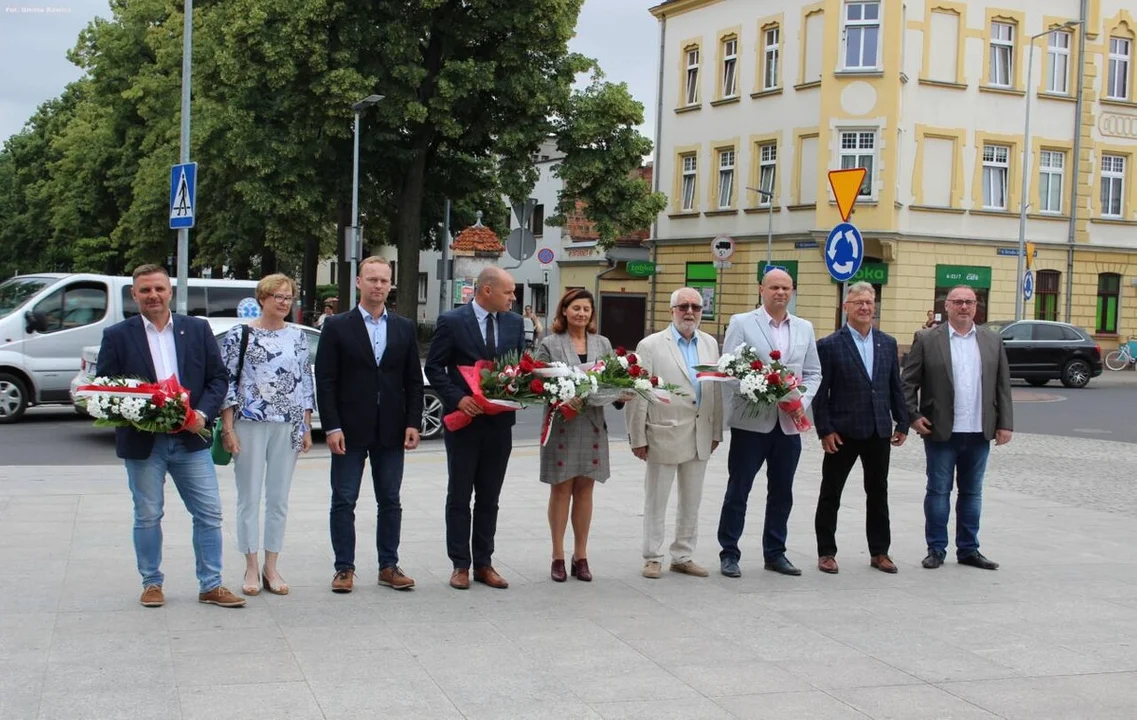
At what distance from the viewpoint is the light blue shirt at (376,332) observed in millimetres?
7617

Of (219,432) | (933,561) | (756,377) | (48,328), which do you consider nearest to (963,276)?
(48,328)

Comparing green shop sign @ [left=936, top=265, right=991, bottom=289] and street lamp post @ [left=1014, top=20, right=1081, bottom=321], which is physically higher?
street lamp post @ [left=1014, top=20, right=1081, bottom=321]

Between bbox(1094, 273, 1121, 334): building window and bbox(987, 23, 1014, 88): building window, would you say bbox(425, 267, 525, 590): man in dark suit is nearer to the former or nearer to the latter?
bbox(987, 23, 1014, 88): building window

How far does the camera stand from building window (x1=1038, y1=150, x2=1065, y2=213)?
4019 cm

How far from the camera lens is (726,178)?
42.9m

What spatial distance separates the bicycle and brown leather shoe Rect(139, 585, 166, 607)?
3852 cm

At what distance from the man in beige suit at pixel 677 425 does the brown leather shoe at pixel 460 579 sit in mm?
1196

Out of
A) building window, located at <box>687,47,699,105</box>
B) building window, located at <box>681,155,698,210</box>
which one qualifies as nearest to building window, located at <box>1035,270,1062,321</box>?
building window, located at <box>681,155,698,210</box>

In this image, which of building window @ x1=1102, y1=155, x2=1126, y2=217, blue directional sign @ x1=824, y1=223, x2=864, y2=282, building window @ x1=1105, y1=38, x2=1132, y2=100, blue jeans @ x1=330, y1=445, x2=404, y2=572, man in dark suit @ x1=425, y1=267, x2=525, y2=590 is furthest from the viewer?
building window @ x1=1102, y1=155, x2=1126, y2=217

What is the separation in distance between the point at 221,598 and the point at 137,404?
1199mm

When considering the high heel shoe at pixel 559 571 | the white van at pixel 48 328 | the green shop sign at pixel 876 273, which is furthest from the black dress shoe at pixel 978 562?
the green shop sign at pixel 876 273

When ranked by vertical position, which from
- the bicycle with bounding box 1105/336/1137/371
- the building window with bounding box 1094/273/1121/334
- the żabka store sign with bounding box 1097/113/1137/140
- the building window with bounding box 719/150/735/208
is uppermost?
the żabka store sign with bounding box 1097/113/1137/140

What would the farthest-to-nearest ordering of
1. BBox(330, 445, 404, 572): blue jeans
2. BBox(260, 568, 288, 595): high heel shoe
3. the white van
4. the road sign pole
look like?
the road sign pole
the white van
BBox(330, 445, 404, 572): blue jeans
BBox(260, 568, 288, 595): high heel shoe

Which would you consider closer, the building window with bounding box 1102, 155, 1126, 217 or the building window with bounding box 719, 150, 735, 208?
the building window with bounding box 1102, 155, 1126, 217
